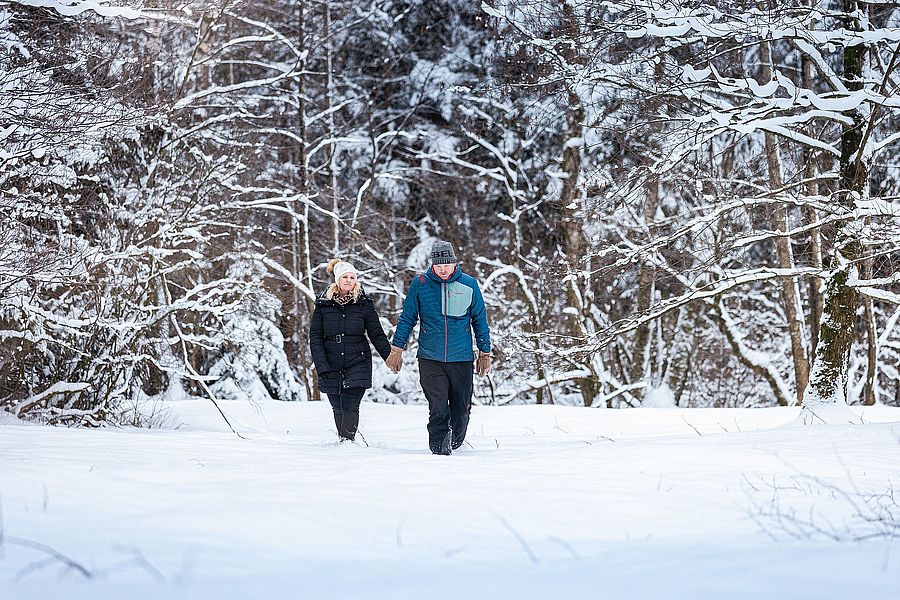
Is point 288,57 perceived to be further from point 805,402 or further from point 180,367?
point 805,402

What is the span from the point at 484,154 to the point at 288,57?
4994 mm

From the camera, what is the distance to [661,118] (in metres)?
8.34

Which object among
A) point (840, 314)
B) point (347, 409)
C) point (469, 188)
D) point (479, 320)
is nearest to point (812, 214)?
point (840, 314)

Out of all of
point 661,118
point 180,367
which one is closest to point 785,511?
point 661,118

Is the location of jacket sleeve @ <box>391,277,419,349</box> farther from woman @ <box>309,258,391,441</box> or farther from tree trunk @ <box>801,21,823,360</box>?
tree trunk @ <box>801,21,823,360</box>

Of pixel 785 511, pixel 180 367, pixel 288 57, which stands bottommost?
pixel 180 367

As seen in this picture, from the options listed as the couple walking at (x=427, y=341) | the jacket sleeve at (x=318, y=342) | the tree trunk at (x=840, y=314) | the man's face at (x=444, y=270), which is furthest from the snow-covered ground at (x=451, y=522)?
the tree trunk at (x=840, y=314)

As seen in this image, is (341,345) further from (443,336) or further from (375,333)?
(443,336)

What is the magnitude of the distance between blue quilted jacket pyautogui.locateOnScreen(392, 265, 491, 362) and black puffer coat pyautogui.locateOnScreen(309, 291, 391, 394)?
54 cm

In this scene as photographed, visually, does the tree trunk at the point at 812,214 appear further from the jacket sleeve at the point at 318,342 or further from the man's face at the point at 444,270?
the jacket sleeve at the point at 318,342

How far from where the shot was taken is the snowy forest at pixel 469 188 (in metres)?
8.35

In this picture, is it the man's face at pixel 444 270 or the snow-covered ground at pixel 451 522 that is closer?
the snow-covered ground at pixel 451 522

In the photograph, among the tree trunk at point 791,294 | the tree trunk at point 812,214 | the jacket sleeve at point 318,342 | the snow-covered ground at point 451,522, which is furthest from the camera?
the tree trunk at point 791,294

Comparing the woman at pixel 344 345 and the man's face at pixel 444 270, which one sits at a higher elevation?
the man's face at pixel 444 270
